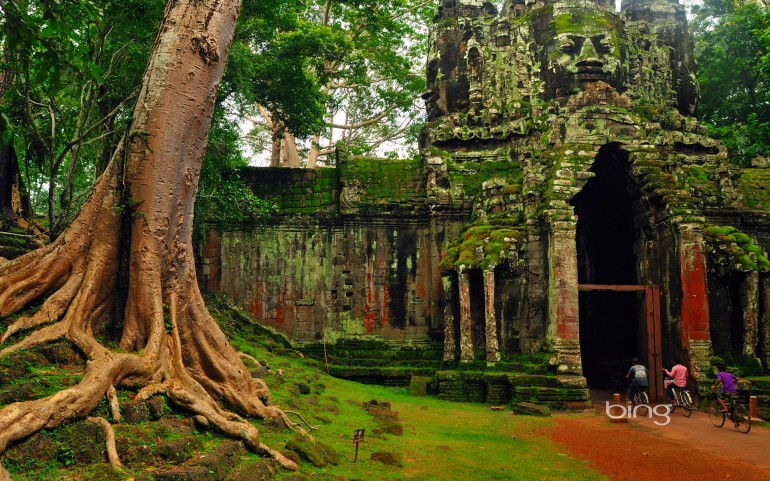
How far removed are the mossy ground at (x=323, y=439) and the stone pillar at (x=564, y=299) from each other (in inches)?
68.5

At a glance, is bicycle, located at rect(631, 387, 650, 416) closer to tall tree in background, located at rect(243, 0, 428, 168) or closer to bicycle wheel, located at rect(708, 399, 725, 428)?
bicycle wheel, located at rect(708, 399, 725, 428)

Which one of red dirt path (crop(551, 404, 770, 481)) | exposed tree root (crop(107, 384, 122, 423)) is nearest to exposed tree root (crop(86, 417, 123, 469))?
exposed tree root (crop(107, 384, 122, 423))

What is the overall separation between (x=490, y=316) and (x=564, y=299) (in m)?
1.51

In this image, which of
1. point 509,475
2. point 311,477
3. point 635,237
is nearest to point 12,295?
point 311,477

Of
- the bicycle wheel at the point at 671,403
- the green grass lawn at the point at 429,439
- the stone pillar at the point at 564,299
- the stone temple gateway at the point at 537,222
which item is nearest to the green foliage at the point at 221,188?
the stone temple gateway at the point at 537,222

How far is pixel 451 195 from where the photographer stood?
1589 centimetres

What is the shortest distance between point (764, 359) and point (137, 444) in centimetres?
1275

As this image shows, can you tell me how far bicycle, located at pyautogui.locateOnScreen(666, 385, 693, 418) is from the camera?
1177 centimetres

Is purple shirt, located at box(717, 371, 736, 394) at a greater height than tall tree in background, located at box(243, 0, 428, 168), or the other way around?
tall tree in background, located at box(243, 0, 428, 168)

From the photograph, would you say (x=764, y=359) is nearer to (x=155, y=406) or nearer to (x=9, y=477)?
(x=155, y=406)

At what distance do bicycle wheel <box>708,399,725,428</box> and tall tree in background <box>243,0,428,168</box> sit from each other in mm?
12011

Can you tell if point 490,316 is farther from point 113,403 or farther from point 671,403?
point 113,403

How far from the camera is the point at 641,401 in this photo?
1226cm

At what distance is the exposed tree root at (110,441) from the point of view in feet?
14.2
